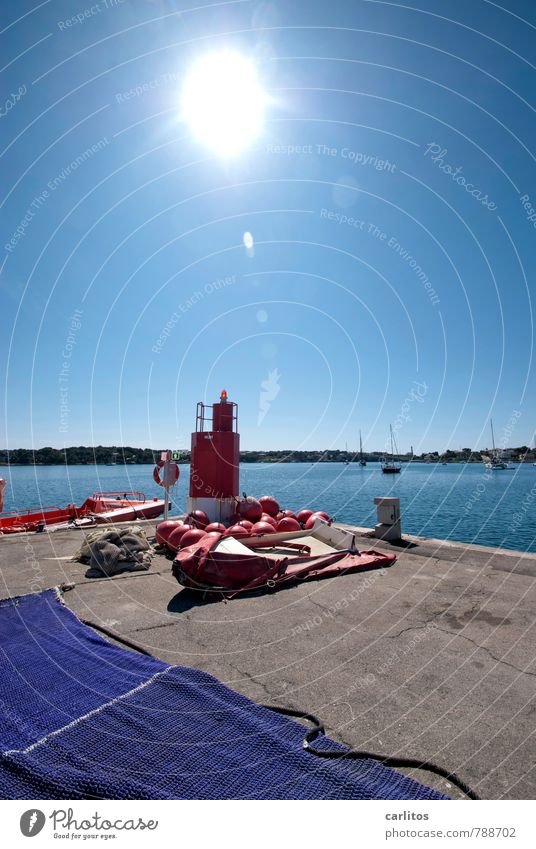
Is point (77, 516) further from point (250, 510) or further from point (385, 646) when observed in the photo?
point (385, 646)

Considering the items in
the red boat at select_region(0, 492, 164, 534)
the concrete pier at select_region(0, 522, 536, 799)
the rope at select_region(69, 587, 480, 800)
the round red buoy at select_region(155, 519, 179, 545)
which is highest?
the round red buoy at select_region(155, 519, 179, 545)

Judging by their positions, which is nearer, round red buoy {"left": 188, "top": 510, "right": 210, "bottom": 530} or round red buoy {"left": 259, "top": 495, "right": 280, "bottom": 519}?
round red buoy {"left": 188, "top": 510, "right": 210, "bottom": 530}

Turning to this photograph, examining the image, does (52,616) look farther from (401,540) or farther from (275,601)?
(401,540)

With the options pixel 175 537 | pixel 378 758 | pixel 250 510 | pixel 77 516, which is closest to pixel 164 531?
pixel 175 537

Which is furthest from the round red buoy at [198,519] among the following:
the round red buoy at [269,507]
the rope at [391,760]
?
the rope at [391,760]

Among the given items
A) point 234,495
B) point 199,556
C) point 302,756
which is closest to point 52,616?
point 199,556

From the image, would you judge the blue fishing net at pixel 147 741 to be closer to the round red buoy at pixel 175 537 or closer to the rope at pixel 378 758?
the rope at pixel 378 758

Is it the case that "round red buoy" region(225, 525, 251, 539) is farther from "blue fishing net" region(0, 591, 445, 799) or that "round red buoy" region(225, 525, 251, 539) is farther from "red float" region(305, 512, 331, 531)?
"blue fishing net" region(0, 591, 445, 799)

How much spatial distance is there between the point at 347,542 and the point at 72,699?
8.66 metres

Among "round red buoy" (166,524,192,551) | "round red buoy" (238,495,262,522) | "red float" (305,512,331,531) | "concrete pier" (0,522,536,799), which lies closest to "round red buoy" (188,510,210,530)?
"round red buoy" (166,524,192,551)

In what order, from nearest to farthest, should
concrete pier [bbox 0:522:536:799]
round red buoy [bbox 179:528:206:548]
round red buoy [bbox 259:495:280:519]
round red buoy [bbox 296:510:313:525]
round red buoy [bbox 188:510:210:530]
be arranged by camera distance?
concrete pier [bbox 0:522:536:799] → round red buoy [bbox 179:528:206:548] → round red buoy [bbox 188:510:210:530] → round red buoy [bbox 296:510:313:525] → round red buoy [bbox 259:495:280:519]

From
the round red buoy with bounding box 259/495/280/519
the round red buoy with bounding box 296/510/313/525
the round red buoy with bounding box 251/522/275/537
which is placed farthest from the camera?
the round red buoy with bounding box 259/495/280/519

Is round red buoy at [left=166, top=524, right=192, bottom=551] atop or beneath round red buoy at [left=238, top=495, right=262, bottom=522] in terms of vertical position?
beneath

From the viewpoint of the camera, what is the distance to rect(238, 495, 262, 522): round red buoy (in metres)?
15.7
